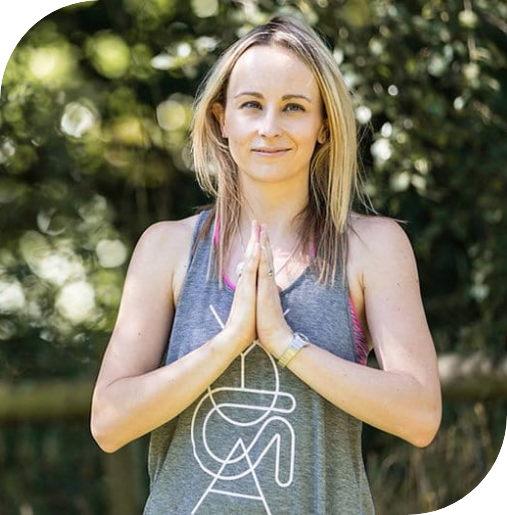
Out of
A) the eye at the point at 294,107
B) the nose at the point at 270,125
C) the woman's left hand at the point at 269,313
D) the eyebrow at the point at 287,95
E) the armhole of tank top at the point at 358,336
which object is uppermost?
the eyebrow at the point at 287,95

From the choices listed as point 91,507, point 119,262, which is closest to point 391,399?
point 119,262

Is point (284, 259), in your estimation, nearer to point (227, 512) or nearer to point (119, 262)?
point (227, 512)

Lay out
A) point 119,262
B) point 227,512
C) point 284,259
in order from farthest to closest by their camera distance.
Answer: point 119,262, point 284,259, point 227,512

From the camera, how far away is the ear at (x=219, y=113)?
209cm

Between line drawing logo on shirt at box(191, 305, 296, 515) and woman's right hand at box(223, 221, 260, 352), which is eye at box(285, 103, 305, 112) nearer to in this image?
woman's right hand at box(223, 221, 260, 352)

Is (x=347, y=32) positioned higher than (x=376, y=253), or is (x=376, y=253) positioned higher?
(x=376, y=253)

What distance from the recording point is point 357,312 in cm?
198

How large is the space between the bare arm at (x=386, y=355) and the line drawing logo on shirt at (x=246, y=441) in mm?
74

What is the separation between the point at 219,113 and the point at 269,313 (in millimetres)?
419

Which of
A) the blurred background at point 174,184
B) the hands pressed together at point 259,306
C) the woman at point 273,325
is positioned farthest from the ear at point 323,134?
the blurred background at point 174,184

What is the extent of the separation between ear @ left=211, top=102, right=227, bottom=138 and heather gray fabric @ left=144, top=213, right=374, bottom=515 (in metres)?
0.32

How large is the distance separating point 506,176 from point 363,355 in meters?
2.02

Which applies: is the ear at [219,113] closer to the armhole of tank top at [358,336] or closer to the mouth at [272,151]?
the mouth at [272,151]

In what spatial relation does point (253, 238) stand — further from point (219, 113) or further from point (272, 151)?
point (219, 113)
